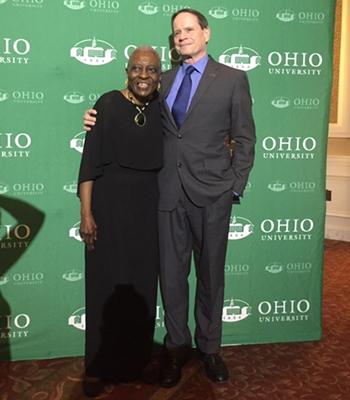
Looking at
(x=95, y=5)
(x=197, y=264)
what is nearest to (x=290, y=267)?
(x=197, y=264)

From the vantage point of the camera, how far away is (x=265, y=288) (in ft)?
9.41

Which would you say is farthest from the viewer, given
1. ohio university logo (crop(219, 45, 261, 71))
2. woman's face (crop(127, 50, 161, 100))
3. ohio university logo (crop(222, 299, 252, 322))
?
ohio university logo (crop(222, 299, 252, 322))

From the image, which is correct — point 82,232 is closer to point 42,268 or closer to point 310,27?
point 42,268

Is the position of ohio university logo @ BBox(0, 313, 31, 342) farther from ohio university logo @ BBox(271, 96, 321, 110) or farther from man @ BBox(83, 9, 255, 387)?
ohio university logo @ BBox(271, 96, 321, 110)

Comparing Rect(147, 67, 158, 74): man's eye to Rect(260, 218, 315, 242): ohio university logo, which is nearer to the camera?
Rect(147, 67, 158, 74): man's eye

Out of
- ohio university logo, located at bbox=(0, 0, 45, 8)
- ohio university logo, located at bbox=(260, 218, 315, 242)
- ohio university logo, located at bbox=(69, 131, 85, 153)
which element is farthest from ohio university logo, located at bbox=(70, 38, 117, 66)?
ohio university logo, located at bbox=(260, 218, 315, 242)

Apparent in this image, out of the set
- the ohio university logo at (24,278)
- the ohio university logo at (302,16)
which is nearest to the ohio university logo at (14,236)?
the ohio university logo at (24,278)

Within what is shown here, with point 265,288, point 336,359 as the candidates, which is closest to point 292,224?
point 265,288

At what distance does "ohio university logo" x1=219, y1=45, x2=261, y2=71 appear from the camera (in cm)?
259

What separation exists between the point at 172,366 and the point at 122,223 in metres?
0.81

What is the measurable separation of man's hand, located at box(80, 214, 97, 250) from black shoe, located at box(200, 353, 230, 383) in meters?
0.88

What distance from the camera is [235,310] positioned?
286 cm

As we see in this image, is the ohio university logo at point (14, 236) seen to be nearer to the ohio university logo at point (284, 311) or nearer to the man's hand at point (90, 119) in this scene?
the man's hand at point (90, 119)

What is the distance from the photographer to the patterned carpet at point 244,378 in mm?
2312
